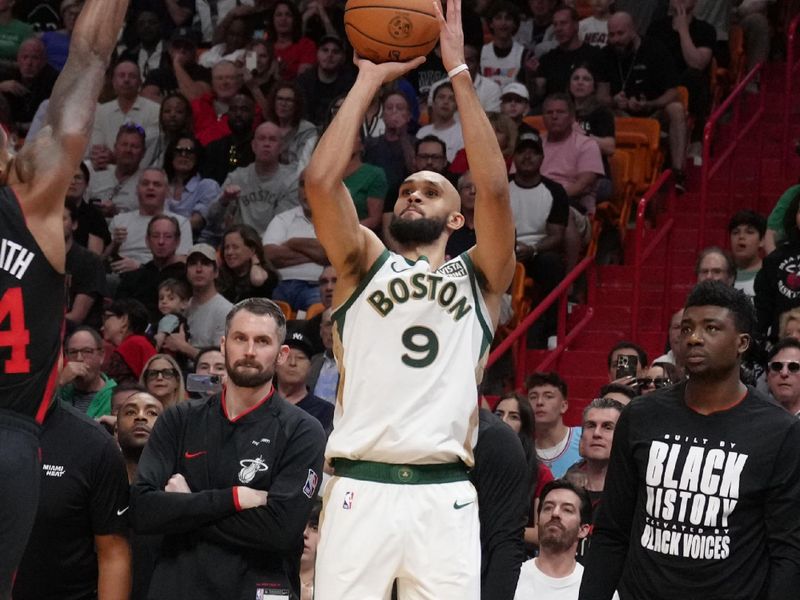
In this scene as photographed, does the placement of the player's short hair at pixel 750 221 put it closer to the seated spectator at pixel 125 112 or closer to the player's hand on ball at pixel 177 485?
the player's hand on ball at pixel 177 485

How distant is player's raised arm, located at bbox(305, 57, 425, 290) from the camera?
17.3ft

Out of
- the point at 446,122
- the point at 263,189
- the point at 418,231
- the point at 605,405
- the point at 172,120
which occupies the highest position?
the point at 172,120

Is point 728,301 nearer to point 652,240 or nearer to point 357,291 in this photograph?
point 357,291

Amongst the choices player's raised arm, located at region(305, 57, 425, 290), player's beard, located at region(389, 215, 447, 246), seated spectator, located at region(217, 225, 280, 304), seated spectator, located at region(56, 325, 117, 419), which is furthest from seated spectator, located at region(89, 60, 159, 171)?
player's raised arm, located at region(305, 57, 425, 290)

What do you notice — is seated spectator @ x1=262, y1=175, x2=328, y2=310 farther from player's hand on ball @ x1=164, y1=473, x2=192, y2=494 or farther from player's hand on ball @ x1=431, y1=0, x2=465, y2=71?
player's hand on ball @ x1=431, y1=0, x2=465, y2=71

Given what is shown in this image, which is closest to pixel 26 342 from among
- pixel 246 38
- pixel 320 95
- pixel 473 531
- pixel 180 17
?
pixel 473 531

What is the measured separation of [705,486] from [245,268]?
23.2 ft

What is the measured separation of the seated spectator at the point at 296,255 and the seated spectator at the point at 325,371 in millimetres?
1607

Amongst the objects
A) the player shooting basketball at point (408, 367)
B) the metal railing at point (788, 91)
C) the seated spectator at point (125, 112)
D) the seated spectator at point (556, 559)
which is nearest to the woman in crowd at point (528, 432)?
the seated spectator at point (556, 559)

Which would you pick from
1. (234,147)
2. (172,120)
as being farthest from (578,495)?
(172,120)

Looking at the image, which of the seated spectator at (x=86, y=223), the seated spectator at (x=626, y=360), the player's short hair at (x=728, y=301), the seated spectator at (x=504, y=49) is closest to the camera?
the player's short hair at (x=728, y=301)

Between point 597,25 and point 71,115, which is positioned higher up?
point 597,25

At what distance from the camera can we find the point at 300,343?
9.70 meters

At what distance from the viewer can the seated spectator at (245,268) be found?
38.8ft
